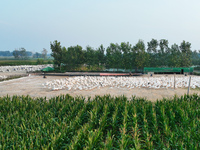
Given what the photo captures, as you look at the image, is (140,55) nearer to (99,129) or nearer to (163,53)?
Result: (163,53)

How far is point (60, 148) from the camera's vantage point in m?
5.49

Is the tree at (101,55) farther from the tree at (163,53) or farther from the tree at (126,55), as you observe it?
the tree at (163,53)

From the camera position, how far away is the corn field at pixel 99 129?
527 cm

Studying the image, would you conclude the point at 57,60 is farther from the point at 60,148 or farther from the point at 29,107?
the point at 60,148

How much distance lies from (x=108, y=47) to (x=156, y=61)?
10.4 meters

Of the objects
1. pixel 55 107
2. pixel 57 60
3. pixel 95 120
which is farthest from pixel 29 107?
pixel 57 60

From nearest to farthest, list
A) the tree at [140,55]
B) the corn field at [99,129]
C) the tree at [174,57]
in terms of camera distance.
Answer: the corn field at [99,129] < the tree at [140,55] < the tree at [174,57]

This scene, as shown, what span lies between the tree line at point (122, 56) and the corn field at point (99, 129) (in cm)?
2384

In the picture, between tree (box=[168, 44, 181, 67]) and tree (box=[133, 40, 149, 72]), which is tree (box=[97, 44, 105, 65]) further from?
tree (box=[168, 44, 181, 67])

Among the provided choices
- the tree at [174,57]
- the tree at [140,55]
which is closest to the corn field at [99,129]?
the tree at [140,55]

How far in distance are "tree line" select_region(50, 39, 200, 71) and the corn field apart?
23840 millimetres

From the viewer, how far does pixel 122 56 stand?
3347cm

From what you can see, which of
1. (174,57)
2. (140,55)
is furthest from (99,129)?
(174,57)

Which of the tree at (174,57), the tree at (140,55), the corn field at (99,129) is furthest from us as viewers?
the tree at (174,57)
